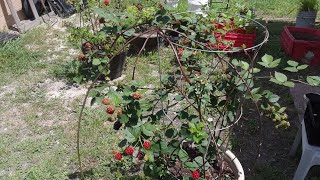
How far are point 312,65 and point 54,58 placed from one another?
3.50 m

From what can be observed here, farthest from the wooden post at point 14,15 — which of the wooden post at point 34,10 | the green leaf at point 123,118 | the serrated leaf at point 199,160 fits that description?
the serrated leaf at point 199,160

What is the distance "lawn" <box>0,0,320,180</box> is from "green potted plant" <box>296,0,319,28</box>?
0.71 metres

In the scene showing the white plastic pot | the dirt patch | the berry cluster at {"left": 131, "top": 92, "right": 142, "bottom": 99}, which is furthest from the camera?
the dirt patch

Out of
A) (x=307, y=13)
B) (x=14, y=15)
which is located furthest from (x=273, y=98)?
(x=14, y=15)

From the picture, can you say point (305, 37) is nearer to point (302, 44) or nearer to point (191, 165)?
point (302, 44)

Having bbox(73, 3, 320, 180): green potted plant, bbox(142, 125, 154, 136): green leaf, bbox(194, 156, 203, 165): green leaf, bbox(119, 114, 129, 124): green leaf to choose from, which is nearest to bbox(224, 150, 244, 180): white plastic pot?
bbox(73, 3, 320, 180): green potted plant

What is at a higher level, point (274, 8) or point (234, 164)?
point (234, 164)

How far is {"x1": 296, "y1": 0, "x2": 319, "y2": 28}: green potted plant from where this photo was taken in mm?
4969

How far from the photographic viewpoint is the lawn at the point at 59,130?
2.76 meters

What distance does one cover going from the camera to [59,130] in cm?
326

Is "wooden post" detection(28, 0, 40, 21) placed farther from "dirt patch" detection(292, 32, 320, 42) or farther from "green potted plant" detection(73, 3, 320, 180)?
"green potted plant" detection(73, 3, 320, 180)

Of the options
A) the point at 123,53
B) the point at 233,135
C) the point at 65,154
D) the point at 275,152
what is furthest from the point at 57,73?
the point at 275,152

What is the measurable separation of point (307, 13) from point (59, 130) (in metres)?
3.96

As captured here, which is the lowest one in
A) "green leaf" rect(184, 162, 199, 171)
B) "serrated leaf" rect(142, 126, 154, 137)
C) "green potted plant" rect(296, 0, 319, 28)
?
"green potted plant" rect(296, 0, 319, 28)
